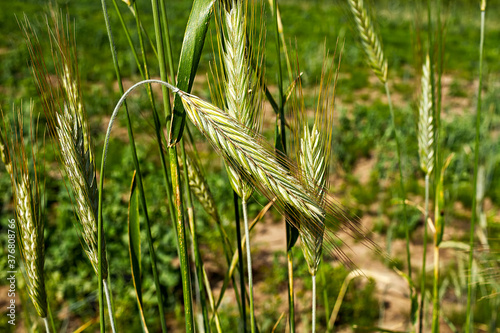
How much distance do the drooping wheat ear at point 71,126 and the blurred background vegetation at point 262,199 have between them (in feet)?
0.16

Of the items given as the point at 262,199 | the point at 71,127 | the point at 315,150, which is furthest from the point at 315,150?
the point at 262,199

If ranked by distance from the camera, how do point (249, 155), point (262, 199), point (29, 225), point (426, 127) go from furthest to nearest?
1. point (262, 199)
2. point (426, 127)
3. point (29, 225)
4. point (249, 155)

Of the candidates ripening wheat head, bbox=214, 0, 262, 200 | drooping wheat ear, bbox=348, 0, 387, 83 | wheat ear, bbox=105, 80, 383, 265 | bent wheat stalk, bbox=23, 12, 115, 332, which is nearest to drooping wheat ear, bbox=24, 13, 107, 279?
bent wheat stalk, bbox=23, 12, 115, 332

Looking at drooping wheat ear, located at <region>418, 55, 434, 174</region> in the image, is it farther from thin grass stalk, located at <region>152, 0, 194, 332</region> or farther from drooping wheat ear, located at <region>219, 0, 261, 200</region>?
thin grass stalk, located at <region>152, 0, 194, 332</region>

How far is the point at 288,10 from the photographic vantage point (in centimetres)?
1267

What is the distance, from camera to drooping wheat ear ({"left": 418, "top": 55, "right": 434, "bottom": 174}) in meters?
1.18

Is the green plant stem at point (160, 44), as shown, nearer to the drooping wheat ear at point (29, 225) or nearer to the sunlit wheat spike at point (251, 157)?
the sunlit wheat spike at point (251, 157)

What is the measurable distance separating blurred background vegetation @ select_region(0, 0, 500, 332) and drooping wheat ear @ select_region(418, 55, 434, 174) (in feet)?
0.11

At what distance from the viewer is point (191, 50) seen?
65 centimetres

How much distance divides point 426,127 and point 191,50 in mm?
862

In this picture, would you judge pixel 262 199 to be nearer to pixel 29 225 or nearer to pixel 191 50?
pixel 29 225

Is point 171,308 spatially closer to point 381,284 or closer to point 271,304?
point 271,304

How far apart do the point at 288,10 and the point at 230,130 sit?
1312cm

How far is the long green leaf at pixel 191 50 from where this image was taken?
2.11 feet
